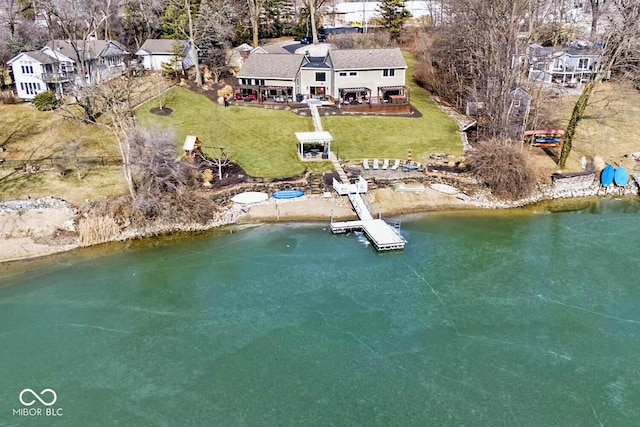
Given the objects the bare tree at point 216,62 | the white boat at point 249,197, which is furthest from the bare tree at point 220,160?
the bare tree at point 216,62

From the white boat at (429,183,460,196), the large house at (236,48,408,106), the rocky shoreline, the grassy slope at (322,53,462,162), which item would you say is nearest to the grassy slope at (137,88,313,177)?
the grassy slope at (322,53,462,162)

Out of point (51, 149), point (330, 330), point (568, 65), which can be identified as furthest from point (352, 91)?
point (330, 330)

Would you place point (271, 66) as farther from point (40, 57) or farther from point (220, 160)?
point (40, 57)

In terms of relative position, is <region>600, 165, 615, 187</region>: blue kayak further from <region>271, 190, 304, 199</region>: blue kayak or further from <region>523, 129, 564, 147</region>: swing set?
<region>271, 190, 304, 199</region>: blue kayak

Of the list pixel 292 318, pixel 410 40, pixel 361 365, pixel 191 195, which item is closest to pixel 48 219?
pixel 191 195

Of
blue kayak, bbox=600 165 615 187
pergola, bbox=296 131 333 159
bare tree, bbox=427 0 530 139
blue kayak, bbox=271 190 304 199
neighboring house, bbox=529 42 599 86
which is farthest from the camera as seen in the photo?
neighboring house, bbox=529 42 599 86

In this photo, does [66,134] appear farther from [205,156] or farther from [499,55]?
[499,55]
